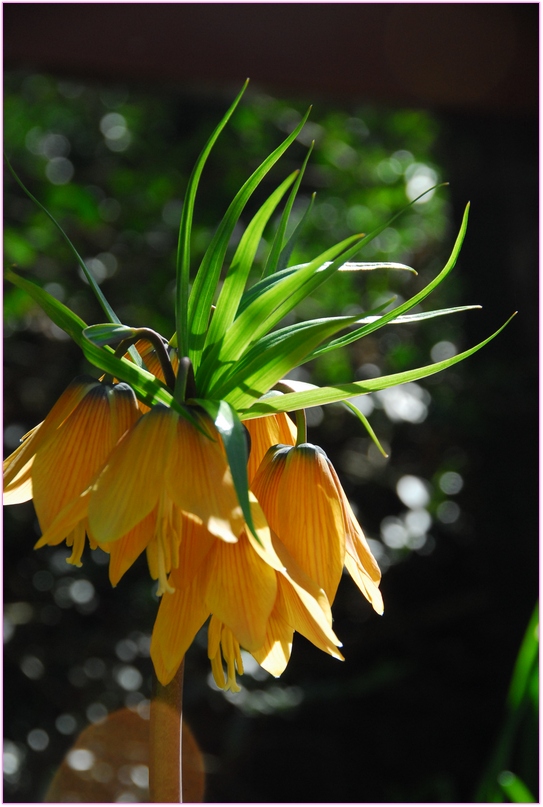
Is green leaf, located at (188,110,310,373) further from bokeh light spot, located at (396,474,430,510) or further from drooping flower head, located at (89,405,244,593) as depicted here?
bokeh light spot, located at (396,474,430,510)

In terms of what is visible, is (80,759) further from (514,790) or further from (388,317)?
(388,317)

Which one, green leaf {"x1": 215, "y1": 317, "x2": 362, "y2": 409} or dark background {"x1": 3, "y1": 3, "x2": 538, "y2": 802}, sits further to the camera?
dark background {"x1": 3, "y1": 3, "x2": 538, "y2": 802}

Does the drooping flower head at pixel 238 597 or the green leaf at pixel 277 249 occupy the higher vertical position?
the green leaf at pixel 277 249

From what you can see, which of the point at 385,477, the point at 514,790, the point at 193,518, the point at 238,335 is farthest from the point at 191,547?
the point at 385,477

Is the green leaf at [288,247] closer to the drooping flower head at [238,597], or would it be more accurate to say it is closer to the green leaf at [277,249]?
the green leaf at [277,249]

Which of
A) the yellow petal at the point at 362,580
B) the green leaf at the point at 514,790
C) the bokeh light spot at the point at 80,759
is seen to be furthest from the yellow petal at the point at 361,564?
the bokeh light spot at the point at 80,759

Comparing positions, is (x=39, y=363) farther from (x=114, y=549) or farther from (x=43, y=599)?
(x=114, y=549)

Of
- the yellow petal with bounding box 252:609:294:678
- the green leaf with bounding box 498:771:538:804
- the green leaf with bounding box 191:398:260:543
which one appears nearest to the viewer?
the green leaf with bounding box 191:398:260:543

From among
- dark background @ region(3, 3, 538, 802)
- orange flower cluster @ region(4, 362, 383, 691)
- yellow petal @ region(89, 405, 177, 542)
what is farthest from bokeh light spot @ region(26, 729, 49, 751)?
yellow petal @ region(89, 405, 177, 542)
